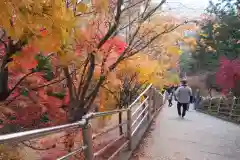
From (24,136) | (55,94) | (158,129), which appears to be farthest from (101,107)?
(24,136)

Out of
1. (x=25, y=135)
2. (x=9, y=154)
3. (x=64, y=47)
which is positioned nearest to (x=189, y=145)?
(x=64, y=47)

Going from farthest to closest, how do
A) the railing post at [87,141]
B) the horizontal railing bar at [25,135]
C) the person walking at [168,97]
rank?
the person walking at [168,97]
the railing post at [87,141]
the horizontal railing bar at [25,135]

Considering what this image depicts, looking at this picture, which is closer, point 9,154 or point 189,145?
point 9,154

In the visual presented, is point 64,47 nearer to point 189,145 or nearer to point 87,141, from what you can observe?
point 87,141

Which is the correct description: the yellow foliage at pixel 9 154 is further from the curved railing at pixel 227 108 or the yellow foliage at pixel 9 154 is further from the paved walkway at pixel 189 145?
the curved railing at pixel 227 108

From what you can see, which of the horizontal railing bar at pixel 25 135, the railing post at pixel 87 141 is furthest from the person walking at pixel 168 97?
the horizontal railing bar at pixel 25 135

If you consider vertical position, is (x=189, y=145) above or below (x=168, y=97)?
below

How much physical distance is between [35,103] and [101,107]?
3.64m

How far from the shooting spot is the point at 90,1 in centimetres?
504

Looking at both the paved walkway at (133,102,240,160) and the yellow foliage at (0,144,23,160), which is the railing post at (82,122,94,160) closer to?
the yellow foliage at (0,144,23,160)

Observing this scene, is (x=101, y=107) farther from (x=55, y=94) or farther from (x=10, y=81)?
(x=10, y=81)

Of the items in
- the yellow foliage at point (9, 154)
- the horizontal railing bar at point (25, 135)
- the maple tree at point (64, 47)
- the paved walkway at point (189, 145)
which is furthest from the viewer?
A: the paved walkway at point (189, 145)

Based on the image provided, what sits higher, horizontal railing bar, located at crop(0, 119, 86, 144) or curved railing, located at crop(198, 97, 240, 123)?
horizontal railing bar, located at crop(0, 119, 86, 144)

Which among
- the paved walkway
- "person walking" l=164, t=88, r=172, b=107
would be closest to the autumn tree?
"person walking" l=164, t=88, r=172, b=107
